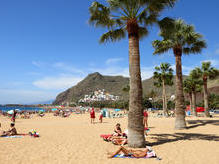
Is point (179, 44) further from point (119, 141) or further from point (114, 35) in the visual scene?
point (119, 141)

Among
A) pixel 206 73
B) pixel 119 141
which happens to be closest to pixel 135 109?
pixel 119 141

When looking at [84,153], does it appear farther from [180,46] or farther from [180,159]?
[180,46]

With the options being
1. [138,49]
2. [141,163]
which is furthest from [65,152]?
[138,49]

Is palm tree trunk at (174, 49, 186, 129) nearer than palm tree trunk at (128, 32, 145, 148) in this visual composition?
No

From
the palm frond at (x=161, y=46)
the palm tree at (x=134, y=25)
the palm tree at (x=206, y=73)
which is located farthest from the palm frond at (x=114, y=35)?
the palm tree at (x=206, y=73)

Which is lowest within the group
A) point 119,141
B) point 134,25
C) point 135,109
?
point 119,141

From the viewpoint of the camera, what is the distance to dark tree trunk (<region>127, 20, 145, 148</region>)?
23.4 ft

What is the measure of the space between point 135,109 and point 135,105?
165mm

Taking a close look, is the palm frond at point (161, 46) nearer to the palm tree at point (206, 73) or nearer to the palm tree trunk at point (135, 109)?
the palm tree trunk at point (135, 109)

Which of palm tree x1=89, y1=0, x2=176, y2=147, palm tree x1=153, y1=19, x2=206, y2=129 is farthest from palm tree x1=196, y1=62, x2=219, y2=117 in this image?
palm tree x1=89, y1=0, x2=176, y2=147

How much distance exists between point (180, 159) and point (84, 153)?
338cm

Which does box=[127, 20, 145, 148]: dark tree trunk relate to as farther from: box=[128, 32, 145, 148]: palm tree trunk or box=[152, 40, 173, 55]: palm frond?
box=[152, 40, 173, 55]: palm frond

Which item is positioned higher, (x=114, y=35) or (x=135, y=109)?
(x=114, y=35)

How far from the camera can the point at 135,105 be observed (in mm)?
7238
